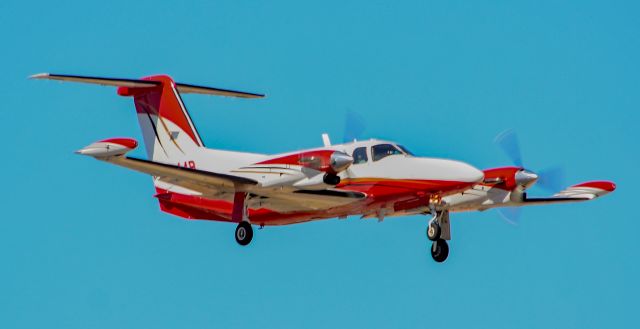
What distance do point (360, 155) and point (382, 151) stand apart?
548 mm

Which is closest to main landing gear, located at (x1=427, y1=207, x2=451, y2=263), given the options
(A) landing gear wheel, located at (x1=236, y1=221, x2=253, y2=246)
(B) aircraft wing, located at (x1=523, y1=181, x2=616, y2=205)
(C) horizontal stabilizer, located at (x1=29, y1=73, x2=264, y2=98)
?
(B) aircraft wing, located at (x1=523, y1=181, x2=616, y2=205)

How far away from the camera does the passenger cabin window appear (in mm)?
30031

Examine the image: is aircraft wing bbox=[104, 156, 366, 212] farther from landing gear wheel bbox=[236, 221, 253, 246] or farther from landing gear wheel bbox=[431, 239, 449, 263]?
landing gear wheel bbox=[431, 239, 449, 263]

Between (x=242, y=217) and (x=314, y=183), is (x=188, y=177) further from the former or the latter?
(x=314, y=183)

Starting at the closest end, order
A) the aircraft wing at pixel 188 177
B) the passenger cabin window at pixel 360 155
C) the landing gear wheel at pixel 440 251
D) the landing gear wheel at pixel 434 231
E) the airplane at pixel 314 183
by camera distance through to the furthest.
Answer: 1. the aircraft wing at pixel 188 177
2. the airplane at pixel 314 183
3. the passenger cabin window at pixel 360 155
4. the landing gear wheel at pixel 434 231
5. the landing gear wheel at pixel 440 251

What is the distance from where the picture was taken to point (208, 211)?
31969mm

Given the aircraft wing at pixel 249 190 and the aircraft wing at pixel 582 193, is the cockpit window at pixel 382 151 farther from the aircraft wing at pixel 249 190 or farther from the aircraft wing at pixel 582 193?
the aircraft wing at pixel 582 193

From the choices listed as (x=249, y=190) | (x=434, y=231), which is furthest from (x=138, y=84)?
(x=434, y=231)

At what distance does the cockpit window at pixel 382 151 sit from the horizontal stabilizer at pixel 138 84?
267 inches

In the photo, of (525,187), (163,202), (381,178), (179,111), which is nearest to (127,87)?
(179,111)

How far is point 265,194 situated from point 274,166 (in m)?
0.74

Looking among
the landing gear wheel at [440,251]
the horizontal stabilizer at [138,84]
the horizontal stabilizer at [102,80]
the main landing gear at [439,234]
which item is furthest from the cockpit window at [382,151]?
the horizontal stabilizer at [102,80]

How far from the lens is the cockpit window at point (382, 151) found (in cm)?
2997

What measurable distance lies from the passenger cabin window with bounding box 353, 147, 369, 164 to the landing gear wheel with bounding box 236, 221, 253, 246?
3.03 metres
